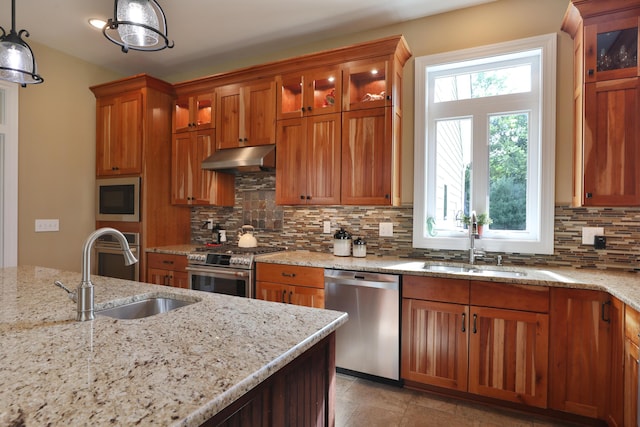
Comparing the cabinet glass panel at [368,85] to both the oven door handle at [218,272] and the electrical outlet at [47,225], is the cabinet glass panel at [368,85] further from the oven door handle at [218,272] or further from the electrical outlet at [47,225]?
the electrical outlet at [47,225]

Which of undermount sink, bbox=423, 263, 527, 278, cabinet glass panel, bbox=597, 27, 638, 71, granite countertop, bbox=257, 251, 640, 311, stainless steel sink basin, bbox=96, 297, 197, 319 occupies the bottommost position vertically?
stainless steel sink basin, bbox=96, 297, 197, 319

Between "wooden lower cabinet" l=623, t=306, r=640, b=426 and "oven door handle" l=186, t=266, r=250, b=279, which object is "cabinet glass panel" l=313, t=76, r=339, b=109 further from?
"wooden lower cabinet" l=623, t=306, r=640, b=426

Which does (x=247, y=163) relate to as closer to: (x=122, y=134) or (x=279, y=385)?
(x=122, y=134)

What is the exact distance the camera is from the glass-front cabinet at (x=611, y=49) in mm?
2209

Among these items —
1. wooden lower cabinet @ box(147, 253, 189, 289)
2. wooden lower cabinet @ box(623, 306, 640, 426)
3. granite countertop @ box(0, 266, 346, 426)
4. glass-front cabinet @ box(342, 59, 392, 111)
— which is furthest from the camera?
wooden lower cabinet @ box(147, 253, 189, 289)

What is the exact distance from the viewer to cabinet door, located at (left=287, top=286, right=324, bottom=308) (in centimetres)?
275

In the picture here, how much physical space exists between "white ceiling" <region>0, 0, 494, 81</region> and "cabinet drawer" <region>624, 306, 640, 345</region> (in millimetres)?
2383

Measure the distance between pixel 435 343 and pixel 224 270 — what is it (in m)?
1.79

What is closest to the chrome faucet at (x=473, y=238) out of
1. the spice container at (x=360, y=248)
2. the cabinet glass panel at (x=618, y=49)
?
the spice container at (x=360, y=248)

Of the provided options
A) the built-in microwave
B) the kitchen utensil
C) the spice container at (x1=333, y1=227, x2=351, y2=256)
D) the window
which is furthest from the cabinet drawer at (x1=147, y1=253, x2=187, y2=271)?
the window

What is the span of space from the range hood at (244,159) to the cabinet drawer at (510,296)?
1988 millimetres

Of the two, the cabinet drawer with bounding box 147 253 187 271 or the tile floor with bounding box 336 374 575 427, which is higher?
the cabinet drawer with bounding box 147 253 187 271

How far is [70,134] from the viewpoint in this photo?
149 inches

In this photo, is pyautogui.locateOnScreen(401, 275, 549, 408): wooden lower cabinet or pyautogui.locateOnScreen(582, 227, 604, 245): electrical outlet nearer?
pyautogui.locateOnScreen(401, 275, 549, 408): wooden lower cabinet
